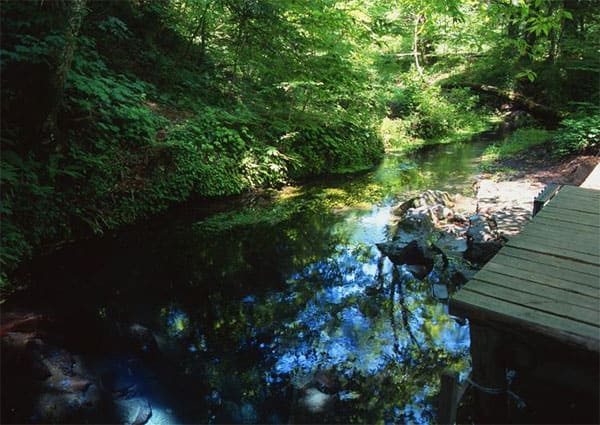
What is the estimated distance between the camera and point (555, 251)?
3.63m

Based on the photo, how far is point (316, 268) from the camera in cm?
645

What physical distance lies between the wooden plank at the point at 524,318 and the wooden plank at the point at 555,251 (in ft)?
3.68

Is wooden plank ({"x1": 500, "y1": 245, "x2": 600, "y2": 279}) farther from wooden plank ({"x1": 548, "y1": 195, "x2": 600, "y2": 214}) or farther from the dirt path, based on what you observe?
the dirt path

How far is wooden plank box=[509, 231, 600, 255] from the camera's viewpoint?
3652 mm

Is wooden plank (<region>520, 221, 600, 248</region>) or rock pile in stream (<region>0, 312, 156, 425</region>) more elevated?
wooden plank (<region>520, 221, 600, 248</region>)

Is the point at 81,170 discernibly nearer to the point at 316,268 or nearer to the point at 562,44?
the point at 316,268

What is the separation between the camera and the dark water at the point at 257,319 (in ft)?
12.2

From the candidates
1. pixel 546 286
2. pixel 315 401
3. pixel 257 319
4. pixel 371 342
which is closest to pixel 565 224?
pixel 546 286

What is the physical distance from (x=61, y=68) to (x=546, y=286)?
6.68 meters

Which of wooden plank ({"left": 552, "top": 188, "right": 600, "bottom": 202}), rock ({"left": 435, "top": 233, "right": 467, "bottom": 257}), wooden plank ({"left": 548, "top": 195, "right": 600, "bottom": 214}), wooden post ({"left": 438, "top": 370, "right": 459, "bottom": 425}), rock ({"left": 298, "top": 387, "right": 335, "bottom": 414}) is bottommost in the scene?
rock ({"left": 298, "top": 387, "right": 335, "bottom": 414})

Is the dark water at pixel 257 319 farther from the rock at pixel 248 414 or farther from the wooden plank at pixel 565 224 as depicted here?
the wooden plank at pixel 565 224

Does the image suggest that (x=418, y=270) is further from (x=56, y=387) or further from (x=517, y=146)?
(x=517, y=146)

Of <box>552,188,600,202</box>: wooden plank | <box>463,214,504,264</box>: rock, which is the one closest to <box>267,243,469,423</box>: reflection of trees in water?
<box>463,214,504,264</box>: rock

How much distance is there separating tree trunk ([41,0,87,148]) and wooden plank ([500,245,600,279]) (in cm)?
629
